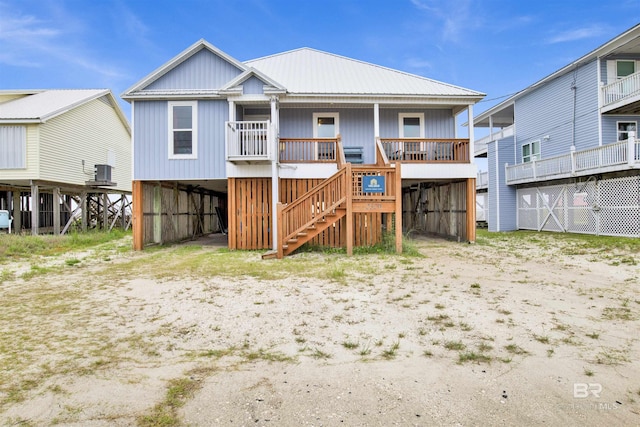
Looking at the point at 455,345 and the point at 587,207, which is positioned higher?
the point at 587,207

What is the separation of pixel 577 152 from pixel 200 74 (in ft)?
54.4

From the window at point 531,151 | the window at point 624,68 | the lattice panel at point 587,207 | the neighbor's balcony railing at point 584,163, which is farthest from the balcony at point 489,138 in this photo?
the window at point 624,68

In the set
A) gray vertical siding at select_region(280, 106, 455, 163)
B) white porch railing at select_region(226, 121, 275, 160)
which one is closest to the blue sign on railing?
white porch railing at select_region(226, 121, 275, 160)

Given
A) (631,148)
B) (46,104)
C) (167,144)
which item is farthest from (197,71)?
(631,148)

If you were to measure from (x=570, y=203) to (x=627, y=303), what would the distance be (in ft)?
45.6

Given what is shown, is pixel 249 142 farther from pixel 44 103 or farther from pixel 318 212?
pixel 44 103

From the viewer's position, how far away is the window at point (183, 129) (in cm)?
1260

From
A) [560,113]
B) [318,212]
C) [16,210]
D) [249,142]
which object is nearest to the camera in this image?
[318,212]

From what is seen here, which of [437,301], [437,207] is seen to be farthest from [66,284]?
[437,207]

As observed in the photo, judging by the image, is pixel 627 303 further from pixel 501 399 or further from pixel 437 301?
pixel 501 399

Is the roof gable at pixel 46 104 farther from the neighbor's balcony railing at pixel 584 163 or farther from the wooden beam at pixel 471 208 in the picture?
the neighbor's balcony railing at pixel 584 163

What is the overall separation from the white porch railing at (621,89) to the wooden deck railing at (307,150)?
519 inches

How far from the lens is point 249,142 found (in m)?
11.4

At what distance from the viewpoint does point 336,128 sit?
45.9 ft
